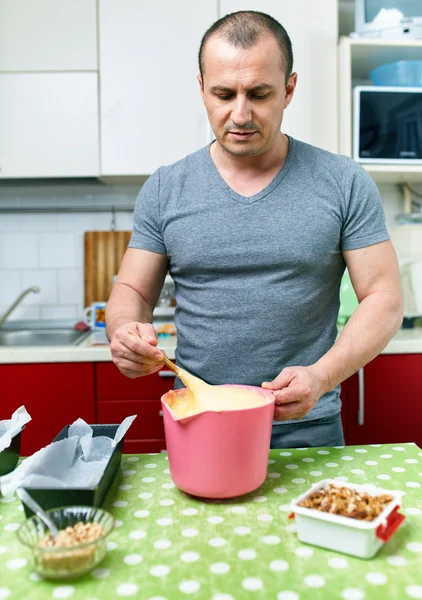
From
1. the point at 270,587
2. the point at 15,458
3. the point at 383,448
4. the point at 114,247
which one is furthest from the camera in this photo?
the point at 114,247

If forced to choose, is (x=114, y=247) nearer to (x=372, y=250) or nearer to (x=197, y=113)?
Result: (x=197, y=113)

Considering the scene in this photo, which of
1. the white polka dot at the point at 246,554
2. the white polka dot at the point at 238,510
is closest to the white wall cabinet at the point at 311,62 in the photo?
the white polka dot at the point at 238,510

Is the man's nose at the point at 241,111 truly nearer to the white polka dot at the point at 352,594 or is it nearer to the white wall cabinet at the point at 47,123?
the white polka dot at the point at 352,594

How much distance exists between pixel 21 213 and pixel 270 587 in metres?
2.15

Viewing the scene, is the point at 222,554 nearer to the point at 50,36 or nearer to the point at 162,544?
the point at 162,544

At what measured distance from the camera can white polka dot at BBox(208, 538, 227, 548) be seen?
2.43 feet

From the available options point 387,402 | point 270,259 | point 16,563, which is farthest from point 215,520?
point 387,402

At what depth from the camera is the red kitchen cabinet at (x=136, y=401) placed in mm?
2010

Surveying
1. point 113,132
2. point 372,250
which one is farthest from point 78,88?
point 372,250

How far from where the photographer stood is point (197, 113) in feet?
7.22

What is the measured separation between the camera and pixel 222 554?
718 millimetres

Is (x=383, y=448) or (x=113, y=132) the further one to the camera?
(x=113, y=132)

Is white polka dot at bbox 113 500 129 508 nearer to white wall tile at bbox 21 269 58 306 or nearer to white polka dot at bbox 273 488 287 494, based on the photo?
white polka dot at bbox 273 488 287 494

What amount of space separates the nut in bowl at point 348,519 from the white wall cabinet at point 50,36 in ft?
6.18
